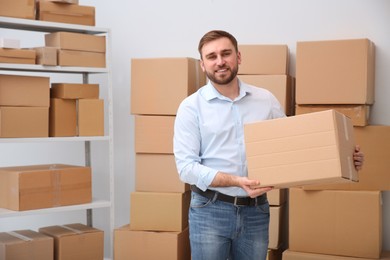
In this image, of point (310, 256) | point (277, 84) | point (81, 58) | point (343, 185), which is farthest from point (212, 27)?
point (310, 256)

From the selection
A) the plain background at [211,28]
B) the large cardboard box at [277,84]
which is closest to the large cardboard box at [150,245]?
the plain background at [211,28]

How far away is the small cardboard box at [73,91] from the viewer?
3.31m

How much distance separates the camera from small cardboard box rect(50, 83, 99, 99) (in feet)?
10.8

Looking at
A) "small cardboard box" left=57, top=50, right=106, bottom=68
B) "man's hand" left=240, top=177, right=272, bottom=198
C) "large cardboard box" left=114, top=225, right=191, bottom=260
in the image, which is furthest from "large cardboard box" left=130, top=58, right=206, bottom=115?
"man's hand" left=240, top=177, right=272, bottom=198

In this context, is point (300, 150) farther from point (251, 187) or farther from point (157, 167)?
point (157, 167)

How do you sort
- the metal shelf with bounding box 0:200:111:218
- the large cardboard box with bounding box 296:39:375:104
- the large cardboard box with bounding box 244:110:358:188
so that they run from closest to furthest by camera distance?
1. the large cardboard box with bounding box 244:110:358:188
2. the large cardboard box with bounding box 296:39:375:104
3. the metal shelf with bounding box 0:200:111:218

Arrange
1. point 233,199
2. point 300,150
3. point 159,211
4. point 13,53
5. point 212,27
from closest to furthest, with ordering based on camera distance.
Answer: point 300,150 < point 233,199 < point 13,53 < point 159,211 < point 212,27

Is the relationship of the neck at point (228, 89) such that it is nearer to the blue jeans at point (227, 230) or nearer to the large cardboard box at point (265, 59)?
the blue jeans at point (227, 230)

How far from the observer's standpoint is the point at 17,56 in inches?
123

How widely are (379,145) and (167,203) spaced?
119 cm

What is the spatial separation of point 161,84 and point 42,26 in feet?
2.39

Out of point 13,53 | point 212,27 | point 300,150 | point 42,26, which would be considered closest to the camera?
point 300,150

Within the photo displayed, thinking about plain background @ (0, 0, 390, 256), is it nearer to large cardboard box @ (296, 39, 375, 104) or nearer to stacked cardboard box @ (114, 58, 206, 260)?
large cardboard box @ (296, 39, 375, 104)

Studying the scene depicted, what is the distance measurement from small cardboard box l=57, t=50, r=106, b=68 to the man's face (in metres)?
1.37
